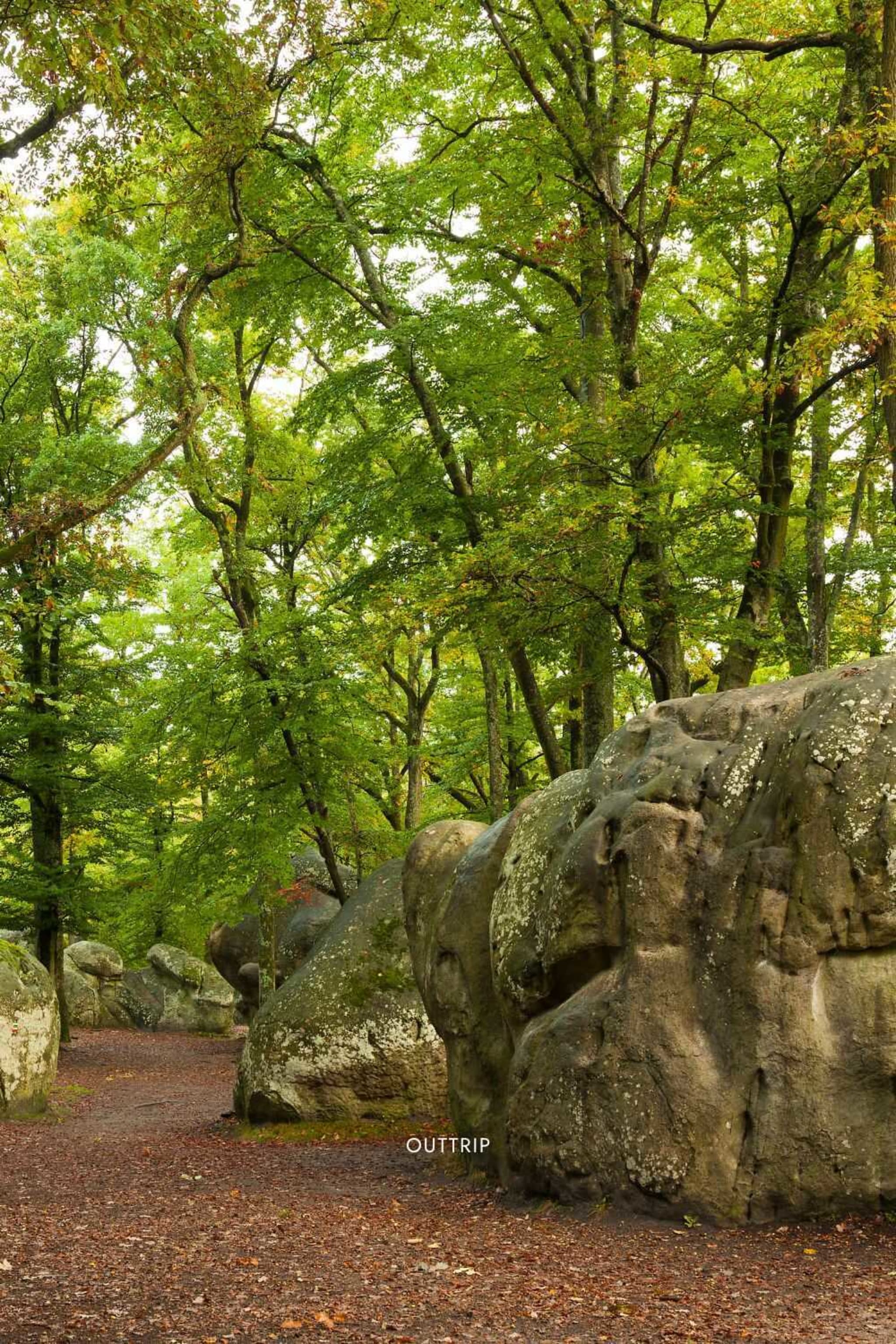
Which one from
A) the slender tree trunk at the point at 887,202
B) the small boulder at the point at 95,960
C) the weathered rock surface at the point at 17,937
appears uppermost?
the slender tree trunk at the point at 887,202

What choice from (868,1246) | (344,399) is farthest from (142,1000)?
(868,1246)

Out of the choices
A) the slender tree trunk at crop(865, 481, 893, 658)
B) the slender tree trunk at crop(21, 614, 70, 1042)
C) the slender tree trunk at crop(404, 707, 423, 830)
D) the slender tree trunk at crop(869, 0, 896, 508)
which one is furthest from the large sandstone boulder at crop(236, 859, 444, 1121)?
the slender tree trunk at crop(865, 481, 893, 658)

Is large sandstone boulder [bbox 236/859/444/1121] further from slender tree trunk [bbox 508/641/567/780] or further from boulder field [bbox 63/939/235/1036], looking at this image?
boulder field [bbox 63/939/235/1036]

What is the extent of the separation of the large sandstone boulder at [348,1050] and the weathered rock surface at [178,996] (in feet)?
48.2

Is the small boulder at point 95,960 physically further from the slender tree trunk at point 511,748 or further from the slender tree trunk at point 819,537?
the slender tree trunk at point 819,537

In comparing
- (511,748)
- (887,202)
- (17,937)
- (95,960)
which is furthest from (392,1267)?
(95,960)

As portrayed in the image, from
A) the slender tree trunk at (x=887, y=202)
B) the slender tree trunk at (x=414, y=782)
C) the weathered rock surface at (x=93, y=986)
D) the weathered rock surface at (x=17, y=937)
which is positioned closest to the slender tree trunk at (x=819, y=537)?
the slender tree trunk at (x=887, y=202)

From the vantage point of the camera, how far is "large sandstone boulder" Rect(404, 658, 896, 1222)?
6.11 metres

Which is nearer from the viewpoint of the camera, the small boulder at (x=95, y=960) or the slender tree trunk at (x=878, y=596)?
the slender tree trunk at (x=878, y=596)

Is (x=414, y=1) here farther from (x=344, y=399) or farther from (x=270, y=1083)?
(x=270, y=1083)

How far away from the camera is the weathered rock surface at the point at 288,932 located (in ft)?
66.1

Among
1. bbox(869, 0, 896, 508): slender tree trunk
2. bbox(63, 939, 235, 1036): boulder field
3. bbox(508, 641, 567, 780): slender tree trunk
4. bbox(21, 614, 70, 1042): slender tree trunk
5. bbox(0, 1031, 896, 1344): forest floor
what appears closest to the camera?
bbox(0, 1031, 896, 1344): forest floor

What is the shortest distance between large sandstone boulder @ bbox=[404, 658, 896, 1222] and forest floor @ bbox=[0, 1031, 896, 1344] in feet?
1.09

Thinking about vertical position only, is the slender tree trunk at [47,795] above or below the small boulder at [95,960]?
above
